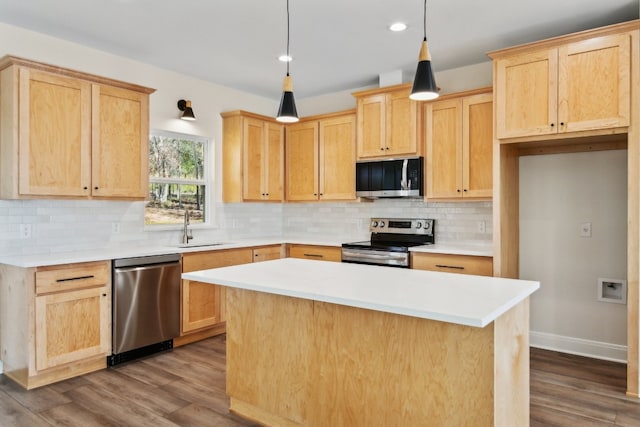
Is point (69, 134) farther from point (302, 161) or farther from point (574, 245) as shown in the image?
point (574, 245)

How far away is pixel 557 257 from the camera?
153 inches

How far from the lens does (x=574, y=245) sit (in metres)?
3.79

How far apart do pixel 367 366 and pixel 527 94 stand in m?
2.43

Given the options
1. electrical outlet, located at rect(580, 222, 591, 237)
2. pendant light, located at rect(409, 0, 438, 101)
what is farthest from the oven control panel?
pendant light, located at rect(409, 0, 438, 101)

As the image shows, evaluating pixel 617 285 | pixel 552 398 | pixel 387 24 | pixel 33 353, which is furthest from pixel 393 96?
pixel 33 353

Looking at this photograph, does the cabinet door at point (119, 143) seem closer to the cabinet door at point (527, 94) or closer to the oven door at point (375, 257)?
the oven door at point (375, 257)

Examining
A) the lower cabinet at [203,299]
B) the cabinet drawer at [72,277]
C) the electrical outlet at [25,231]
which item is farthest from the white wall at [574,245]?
the electrical outlet at [25,231]

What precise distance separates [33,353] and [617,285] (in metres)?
4.50

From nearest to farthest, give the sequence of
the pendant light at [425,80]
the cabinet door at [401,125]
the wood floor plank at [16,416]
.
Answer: the pendant light at [425,80] < the wood floor plank at [16,416] < the cabinet door at [401,125]

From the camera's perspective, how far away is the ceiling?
305cm

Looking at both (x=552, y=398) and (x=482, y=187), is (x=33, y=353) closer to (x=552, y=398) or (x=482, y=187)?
(x=552, y=398)

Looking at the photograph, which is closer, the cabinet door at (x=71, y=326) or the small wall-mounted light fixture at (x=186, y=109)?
the cabinet door at (x=71, y=326)

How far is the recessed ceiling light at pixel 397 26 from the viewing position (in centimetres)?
336

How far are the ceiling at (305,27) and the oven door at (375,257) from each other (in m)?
1.85
